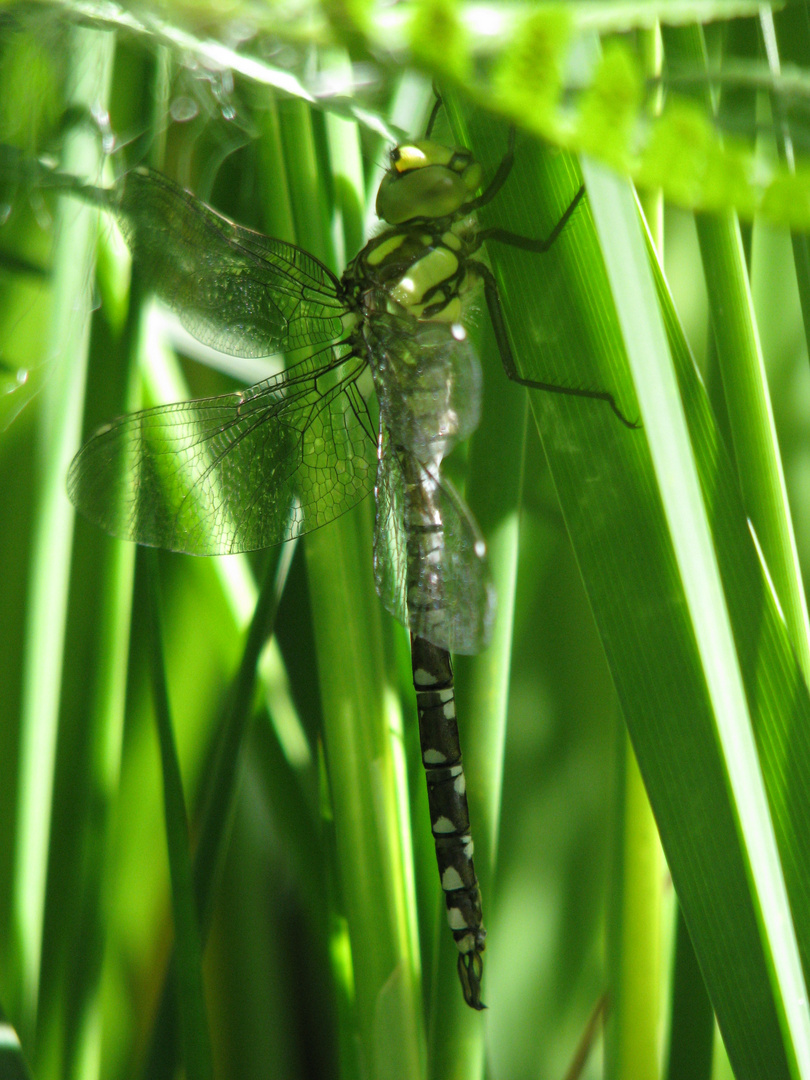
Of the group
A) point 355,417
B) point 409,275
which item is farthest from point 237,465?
point 409,275

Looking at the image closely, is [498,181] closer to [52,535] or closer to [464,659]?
[464,659]

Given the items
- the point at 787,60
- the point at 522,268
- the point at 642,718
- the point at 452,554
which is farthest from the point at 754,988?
the point at 787,60

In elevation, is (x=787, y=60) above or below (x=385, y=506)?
above

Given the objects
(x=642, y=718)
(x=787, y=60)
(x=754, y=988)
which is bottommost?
(x=754, y=988)

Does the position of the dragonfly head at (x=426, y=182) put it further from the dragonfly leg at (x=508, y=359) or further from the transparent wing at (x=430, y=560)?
the transparent wing at (x=430, y=560)

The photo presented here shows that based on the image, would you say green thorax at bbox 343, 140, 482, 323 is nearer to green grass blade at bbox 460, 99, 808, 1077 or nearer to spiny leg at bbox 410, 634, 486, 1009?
green grass blade at bbox 460, 99, 808, 1077

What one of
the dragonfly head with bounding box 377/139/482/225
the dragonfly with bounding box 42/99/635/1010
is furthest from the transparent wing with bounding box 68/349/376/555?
the dragonfly head with bounding box 377/139/482/225

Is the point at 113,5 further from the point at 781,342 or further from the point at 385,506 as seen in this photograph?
the point at 781,342
